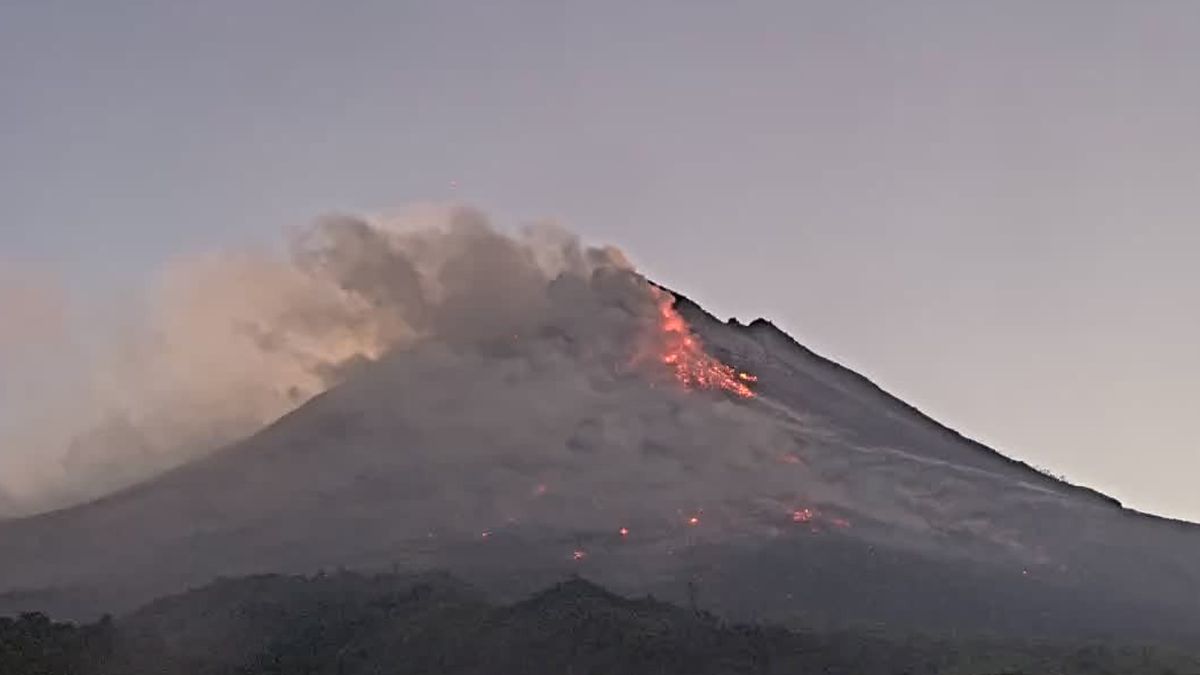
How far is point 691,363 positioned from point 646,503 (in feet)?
89.4

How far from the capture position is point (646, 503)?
363ft

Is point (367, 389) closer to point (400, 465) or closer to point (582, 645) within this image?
point (400, 465)

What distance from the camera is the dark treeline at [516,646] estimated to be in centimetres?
7044

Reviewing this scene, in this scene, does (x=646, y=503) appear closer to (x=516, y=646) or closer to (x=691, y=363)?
(x=691, y=363)

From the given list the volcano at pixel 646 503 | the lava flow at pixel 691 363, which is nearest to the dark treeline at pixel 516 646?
the volcano at pixel 646 503

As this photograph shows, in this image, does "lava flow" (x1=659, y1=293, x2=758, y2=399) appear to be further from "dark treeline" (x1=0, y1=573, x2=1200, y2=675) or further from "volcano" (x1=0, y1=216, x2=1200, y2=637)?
"dark treeline" (x1=0, y1=573, x2=1200, y2=675)

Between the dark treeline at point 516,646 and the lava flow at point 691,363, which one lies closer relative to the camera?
the dark treeline at point 516,646

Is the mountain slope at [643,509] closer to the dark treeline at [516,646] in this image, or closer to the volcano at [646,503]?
the volcano at [646,503]

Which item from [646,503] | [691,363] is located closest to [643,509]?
[646,503]

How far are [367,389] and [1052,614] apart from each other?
226ft

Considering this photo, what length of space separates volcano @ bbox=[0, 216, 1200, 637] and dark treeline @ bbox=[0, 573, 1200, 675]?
8.49 meters

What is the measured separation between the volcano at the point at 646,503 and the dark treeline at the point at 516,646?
27.9 feet

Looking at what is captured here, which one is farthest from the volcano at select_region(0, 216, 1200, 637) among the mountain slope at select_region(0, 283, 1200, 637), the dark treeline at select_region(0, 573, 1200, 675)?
the dark treeline at select_region(0, 573, 1200, 675)

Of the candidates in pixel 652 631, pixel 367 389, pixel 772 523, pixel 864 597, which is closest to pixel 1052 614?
pixel 864 597
